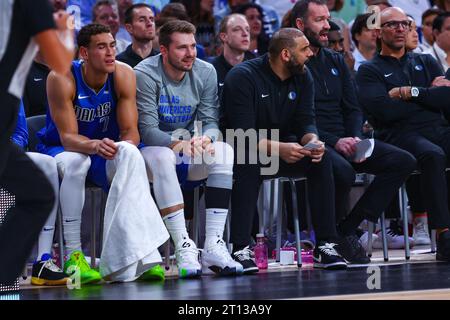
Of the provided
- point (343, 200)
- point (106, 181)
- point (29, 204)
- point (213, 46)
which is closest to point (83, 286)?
point (106, 181)

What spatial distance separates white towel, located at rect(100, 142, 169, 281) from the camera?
581 centimetres

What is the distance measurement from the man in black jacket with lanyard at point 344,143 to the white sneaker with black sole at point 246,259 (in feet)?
2.33

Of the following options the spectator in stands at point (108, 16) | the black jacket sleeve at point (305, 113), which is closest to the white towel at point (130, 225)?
the black jacket sleeve at point (305, 113)

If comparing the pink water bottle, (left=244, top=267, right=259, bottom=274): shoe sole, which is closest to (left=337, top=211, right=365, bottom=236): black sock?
the pink water bottle

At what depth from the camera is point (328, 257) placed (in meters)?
6.44

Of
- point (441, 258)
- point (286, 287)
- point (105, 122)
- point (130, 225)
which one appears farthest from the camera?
point (441, 258)

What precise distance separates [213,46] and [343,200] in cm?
263

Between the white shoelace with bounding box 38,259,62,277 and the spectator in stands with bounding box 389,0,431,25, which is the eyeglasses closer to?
the spectator in stands with bounding box 389,0,431,25

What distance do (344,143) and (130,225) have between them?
6.13 ft

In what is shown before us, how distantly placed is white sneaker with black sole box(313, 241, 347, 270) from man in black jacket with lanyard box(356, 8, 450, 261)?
2.96ft

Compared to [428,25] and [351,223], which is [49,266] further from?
[428,25]

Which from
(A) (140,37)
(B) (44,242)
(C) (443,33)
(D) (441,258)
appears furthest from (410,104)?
(B) (44,242)

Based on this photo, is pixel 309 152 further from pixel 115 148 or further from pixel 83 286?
pixel 83 286
